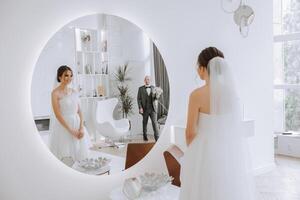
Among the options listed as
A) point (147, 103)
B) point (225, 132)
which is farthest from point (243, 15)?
point (225, 132)

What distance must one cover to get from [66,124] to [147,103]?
2.77ft

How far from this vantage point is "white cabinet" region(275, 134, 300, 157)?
5711 mm

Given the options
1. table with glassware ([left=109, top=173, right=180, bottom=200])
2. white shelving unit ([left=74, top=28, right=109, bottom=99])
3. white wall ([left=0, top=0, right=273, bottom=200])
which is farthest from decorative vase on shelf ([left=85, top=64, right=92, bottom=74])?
table with glassware ([left=109, top=173, right=180, bottom=200])

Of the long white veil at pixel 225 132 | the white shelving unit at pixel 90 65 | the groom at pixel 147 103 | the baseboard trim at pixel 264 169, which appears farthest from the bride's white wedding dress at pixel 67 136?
the baseboard trim at pixel 264 169

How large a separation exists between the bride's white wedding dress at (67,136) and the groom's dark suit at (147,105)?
0.64 metres

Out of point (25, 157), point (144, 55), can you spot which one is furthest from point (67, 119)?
point (144, 55)

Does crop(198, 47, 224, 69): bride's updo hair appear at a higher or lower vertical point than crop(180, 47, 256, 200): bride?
higher

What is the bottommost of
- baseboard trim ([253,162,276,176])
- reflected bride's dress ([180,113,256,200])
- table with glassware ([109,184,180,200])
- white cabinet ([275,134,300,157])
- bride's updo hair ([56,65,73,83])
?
baseboard trim ([253,162,276,176])

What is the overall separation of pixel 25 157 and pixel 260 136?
3334mm

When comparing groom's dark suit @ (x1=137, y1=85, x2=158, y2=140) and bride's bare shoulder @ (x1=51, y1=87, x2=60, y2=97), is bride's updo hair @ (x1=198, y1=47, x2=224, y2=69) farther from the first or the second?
bride's bare shoulder @ (x1=51, y1=87, x2=60, y2=97)

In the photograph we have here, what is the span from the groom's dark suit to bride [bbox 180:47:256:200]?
1.01 meters

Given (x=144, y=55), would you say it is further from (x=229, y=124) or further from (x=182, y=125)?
(x=229, y=124)

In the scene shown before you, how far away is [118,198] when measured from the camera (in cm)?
249

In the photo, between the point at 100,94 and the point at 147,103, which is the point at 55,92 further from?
the point at 147,103
